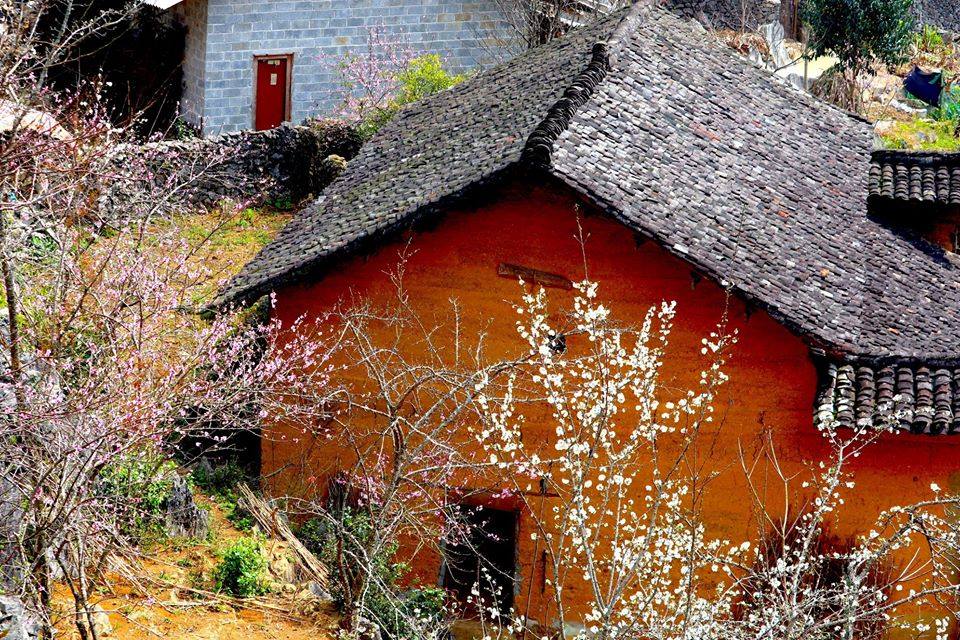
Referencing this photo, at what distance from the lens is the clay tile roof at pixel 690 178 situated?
13172mm

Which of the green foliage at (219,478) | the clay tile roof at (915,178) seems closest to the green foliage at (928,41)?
the clay tile roof at (915,178)

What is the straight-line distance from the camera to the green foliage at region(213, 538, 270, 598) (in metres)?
12.2

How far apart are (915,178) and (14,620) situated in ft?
38.9

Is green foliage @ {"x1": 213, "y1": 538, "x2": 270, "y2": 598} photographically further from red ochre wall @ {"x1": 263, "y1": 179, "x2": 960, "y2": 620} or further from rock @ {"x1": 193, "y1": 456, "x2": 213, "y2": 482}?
rock @ {"x1": 193, "y1": 456, "x2": 213, "y2": 482}

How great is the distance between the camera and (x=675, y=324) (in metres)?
13.6

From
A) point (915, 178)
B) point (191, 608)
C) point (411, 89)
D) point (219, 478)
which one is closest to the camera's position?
point (191, 608)

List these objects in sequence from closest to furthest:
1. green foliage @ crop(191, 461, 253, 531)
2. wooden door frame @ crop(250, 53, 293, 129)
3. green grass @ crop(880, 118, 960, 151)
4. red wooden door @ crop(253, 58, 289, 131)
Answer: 1. green foliage @ crop(191, 461, 253, 531)
2. green grass @ crop(880, 118, 960, 151)
3. wooden door frame @ crop(250, 53, 293, 129)
4. red wooden door @ crop(253, 58, 289, 131)

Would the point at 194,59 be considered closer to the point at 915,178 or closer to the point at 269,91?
the point at 269,91

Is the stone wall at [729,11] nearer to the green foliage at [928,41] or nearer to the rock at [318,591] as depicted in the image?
the green foliage at [928,41]

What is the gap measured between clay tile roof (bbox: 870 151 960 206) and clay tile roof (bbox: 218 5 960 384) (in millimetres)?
239

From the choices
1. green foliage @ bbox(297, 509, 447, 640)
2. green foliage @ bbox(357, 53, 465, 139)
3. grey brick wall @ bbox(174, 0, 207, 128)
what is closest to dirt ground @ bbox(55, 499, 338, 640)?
green foliage @ bbox(297, 509, 447, 640)

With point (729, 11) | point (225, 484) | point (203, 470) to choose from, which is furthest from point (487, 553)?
point (729, 11)

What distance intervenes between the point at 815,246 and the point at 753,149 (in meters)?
2.21

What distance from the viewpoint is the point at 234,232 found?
70.6ft
